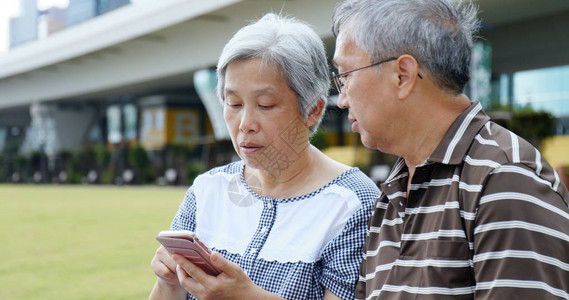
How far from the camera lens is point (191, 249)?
64.1 inches

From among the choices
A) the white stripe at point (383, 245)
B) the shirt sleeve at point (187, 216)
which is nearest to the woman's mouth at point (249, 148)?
the shirt sleeve at point (187, 216)

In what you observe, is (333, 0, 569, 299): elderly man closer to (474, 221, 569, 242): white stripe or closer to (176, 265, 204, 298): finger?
(474, 221, 569, 242): white stripe

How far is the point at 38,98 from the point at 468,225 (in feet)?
93.1

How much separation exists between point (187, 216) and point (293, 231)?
411mm

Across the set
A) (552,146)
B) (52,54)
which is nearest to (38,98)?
(52,54)

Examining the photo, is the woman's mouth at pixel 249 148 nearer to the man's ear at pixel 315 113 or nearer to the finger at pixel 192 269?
the man's ear at pixel 315 113

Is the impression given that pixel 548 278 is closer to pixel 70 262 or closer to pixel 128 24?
pixel 70 262

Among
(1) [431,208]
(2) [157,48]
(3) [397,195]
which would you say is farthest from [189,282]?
(2) [157,48]

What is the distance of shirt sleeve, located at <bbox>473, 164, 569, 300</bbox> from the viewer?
3.76 ft

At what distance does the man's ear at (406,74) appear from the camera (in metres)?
1.40

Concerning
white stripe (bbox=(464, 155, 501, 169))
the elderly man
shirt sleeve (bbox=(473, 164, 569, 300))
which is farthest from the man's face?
shirt sleeve (bbox=(473, 164, 569, 300))

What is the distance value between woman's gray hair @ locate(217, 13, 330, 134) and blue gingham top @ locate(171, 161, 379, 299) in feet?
0.96

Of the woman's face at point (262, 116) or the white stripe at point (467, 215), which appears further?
the woman's face at point (262, 116)

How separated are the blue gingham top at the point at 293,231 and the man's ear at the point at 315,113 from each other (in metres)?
0.21
